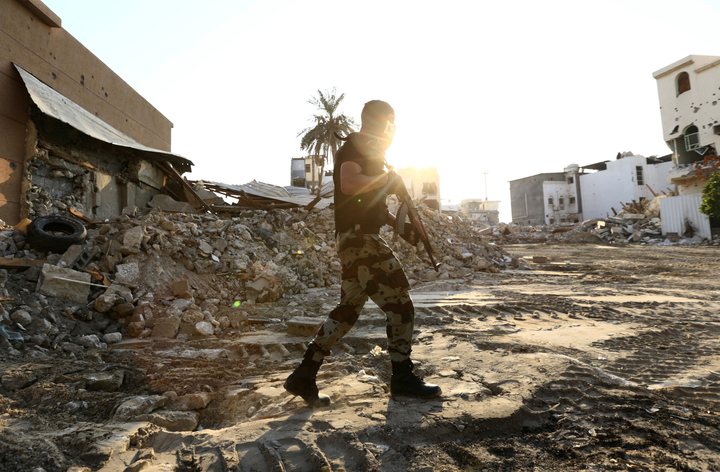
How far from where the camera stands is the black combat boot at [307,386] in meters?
2.07

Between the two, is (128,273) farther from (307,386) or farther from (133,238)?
(307,386)

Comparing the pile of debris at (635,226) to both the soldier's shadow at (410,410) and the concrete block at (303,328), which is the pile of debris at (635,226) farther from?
the soldier's shadow at (410,410)

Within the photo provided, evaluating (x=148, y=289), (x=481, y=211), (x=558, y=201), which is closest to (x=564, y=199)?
(x=558, y=201)

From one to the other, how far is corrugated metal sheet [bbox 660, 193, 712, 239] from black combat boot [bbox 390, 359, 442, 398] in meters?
22.7

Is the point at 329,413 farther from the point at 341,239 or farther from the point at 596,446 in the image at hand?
the point at 596,446

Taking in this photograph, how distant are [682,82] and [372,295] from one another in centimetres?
2862

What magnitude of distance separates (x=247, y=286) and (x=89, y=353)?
2523 millimetres

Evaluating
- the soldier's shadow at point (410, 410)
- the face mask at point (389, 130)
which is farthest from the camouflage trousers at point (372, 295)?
the face mask at point (389, 130)

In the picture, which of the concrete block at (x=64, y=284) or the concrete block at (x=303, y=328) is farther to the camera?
the concrete block at (x=64, y=284)

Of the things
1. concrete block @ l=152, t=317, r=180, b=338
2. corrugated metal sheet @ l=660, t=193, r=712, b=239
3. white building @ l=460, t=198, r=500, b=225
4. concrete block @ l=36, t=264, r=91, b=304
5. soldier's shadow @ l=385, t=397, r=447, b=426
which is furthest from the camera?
white building @ l=460, t=198, r=500, b=225

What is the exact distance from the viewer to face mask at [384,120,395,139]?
2.36 m

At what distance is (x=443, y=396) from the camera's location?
2176 millimetres

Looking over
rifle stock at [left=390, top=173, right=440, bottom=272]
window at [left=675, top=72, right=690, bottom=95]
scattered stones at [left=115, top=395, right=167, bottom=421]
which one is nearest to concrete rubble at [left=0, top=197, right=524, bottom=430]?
scattered stones at [left=115, top=395, right=167, bottom=421]

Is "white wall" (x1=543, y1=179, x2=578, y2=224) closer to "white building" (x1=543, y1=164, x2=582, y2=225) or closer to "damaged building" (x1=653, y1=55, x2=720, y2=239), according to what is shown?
"white building" (x1=543, y1=164, x2=582, y2=225)
